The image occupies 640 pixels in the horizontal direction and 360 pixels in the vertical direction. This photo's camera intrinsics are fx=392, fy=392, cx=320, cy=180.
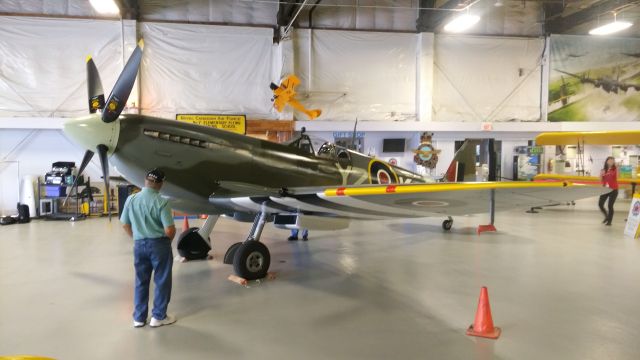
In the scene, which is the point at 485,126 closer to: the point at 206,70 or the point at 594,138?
the point at 594,138

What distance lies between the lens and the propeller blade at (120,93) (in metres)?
4.30

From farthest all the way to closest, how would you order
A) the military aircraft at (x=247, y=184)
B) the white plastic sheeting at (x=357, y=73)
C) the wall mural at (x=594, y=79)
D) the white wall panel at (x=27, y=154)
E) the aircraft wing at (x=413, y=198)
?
1. the wall mural at (x=594, y=79)
2. the white plastic sheeting at (x=357, y=73)
3. the white wall panel at (x=27, y=154)
4. the military aircraft at (x=247, y=184)
5. the aircraft wing at (x=413, y=198)

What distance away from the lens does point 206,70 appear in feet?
41.8

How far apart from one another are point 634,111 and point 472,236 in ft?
39.0

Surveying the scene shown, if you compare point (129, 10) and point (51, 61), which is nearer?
point (51, 61)

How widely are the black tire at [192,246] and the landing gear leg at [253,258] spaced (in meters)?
1.23

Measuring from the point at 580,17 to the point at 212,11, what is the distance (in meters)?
12.9

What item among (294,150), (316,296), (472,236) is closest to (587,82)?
(472,236)

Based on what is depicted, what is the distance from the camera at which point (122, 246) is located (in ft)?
23.3

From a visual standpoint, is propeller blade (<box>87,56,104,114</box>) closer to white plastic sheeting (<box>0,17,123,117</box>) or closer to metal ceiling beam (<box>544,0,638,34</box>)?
white plastic sheeting (<box>0,17,123,117</box>)

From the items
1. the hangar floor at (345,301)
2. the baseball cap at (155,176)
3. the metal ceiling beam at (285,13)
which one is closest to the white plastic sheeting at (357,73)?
the metal ceiling beam at (285,13)

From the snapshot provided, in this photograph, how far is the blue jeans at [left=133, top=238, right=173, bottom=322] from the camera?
3.49 m

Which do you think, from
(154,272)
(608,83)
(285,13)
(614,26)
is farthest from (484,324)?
(608,83)

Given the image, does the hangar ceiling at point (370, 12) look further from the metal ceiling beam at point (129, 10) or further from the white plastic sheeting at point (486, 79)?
the white plastic sheeting at point (486, 79)
